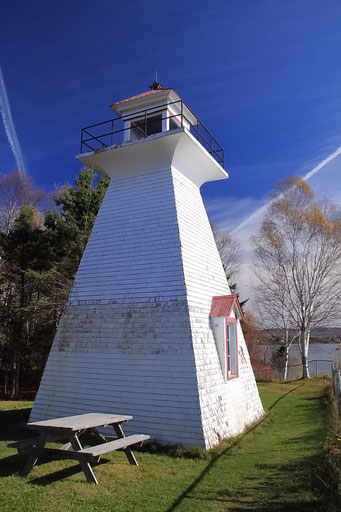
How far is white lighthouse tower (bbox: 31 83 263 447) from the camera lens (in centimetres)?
786

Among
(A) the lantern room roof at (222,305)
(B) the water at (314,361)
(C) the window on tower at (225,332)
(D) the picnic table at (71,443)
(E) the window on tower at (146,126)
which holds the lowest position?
(B) the water at (314,361)

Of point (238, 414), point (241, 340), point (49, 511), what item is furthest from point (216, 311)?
point (49, 511)

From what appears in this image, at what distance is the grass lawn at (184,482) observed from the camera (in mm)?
4688

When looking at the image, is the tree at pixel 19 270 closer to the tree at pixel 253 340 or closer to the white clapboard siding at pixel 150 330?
the white clapboard siding at pixel 150 330

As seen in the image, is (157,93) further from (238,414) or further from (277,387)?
(277,387)

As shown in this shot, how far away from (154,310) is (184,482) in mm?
3680

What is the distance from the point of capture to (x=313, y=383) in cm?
1886

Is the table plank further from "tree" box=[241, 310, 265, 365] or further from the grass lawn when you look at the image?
"tree" box=[241, 310, 265, 365]

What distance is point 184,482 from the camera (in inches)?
224

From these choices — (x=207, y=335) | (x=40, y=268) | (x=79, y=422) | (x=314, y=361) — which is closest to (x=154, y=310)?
(x=207, y=335)

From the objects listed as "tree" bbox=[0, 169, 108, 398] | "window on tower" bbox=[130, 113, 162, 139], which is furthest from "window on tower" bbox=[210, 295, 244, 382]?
"tree" bbox=[0, 169, 108, 398]

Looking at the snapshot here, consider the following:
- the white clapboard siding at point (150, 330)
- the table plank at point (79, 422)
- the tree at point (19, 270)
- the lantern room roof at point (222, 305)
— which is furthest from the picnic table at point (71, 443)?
the tree at point (19, 270)

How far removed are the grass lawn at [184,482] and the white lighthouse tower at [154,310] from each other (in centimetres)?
84

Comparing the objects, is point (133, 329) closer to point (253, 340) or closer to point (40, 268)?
point (40, 268)
